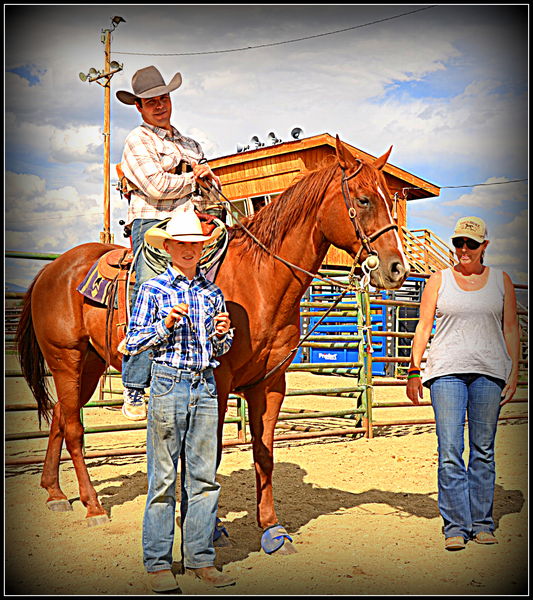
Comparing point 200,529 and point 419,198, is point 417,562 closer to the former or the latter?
point 200,529

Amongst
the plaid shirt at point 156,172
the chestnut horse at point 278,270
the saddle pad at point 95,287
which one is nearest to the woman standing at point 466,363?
the chestnut horse at point 278,270

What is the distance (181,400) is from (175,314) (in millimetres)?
464

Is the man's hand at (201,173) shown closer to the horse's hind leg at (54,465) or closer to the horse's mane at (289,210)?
the horse's mane at (289,210)

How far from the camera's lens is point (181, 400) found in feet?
10.2

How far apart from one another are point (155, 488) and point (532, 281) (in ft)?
9.08

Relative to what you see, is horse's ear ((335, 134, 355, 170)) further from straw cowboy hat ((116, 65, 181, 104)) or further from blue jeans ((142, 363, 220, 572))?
blue jeans ((142, 363, 220, 572))

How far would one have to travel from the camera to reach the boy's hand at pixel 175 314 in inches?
118

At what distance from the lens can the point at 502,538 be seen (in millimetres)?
4164

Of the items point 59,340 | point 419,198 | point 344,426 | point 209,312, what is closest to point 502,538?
point 209,312

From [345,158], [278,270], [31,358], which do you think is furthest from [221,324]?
[31,358]

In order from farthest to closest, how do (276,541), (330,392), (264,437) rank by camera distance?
1. (330,392)
2. (264,437)
3. (276,541)

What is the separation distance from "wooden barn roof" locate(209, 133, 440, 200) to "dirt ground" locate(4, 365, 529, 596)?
9800mm

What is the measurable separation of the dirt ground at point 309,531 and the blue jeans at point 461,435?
0.27 meters

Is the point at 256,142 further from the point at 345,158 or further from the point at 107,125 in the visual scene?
the point at 345,158
